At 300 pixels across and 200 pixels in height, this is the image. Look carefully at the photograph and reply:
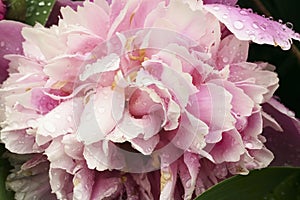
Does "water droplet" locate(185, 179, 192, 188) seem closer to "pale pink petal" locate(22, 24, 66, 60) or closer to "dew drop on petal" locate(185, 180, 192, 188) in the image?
"dew drop on petal" locate(185, 180, 192, 188)

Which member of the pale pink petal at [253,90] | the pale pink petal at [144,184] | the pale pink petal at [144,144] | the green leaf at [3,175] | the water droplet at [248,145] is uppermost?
the pale pink petal at [253,90]

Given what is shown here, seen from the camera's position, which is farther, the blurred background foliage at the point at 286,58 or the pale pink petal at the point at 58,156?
the blurred background foliage at the point at 286,58

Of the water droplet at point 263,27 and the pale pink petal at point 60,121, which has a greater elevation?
the water droplet at point 263,27

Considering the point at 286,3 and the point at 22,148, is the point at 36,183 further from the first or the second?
the point at 286,3

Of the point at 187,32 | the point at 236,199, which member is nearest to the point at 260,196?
the point at 236,199

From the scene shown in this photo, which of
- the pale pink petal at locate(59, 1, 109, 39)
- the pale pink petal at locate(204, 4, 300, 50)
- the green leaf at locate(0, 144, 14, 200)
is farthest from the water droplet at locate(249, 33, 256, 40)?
the green leaf at locate(0, 144, 14, 200)

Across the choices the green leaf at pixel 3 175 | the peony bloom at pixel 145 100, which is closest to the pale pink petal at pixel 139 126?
the peony bloom at pixel 145 100

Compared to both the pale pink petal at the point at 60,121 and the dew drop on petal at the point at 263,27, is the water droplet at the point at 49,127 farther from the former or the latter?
the dew drop on petal at the point at 263,27
